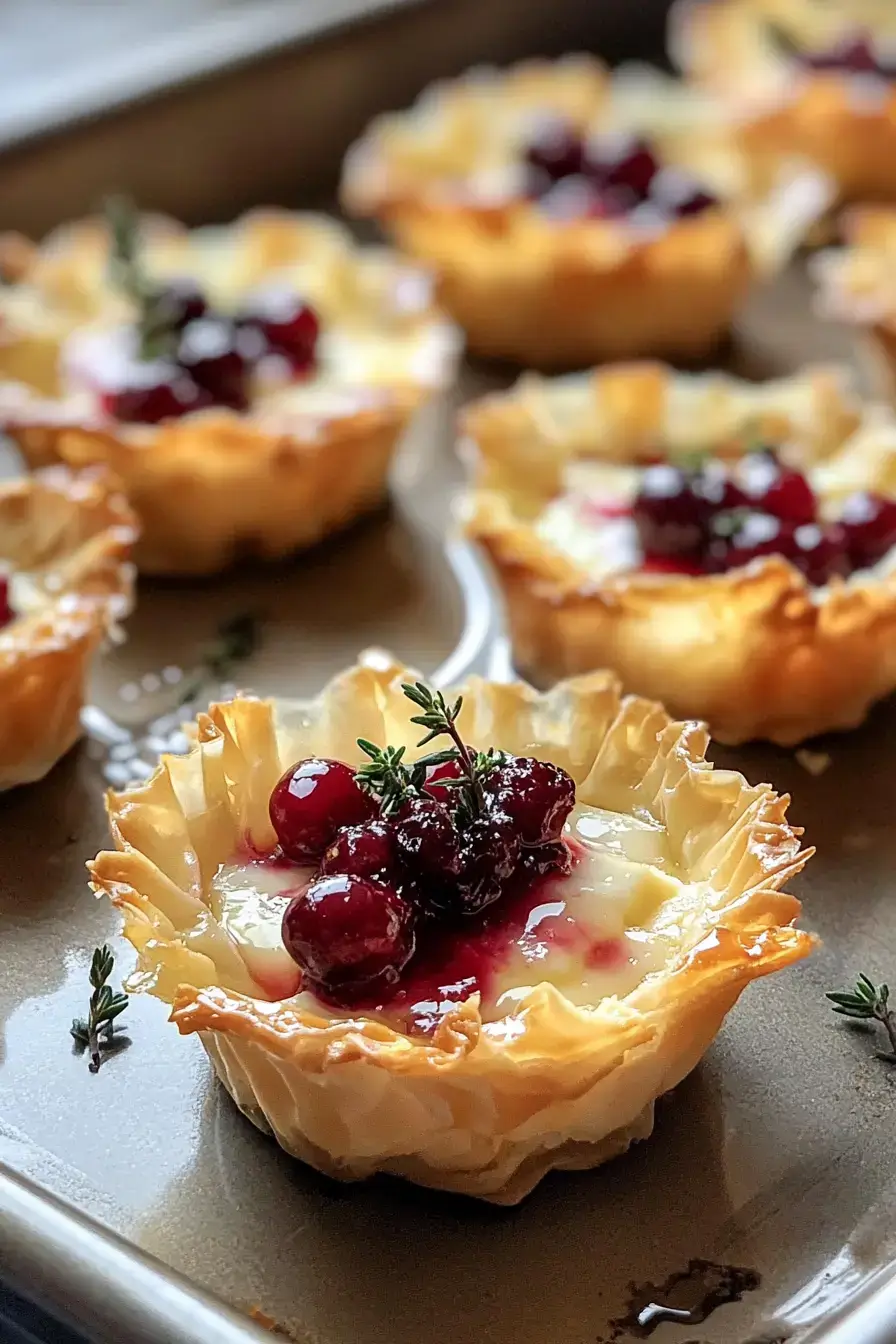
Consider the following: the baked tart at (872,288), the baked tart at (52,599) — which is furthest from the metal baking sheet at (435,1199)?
the baked tart at (872,288)

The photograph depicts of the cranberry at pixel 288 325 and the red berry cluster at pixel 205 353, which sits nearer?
the red berry cluster at pixel 205 353

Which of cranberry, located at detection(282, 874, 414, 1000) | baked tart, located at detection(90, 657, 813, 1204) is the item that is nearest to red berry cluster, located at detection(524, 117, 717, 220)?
baked tart, located at detection(90, 657, 813, 1204)

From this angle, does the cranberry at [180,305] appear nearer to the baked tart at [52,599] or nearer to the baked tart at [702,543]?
the baked tart at [52,599]

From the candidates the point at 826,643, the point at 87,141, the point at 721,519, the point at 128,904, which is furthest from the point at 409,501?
the point at 128,904

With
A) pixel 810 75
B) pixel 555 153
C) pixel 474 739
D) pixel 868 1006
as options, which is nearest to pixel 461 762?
pixel 474 739

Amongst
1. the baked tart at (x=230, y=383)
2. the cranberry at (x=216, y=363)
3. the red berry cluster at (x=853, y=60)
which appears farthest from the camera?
the red berry cluster at (x=853, y=60)

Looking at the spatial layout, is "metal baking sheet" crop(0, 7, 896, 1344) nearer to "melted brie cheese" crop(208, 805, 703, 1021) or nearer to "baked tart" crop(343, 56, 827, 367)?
"melted brie cheese" crop(208, 805, 703, 1021)

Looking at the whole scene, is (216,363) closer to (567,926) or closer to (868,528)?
(868,528)

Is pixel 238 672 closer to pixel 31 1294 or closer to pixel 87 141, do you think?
pixel 31 1294
